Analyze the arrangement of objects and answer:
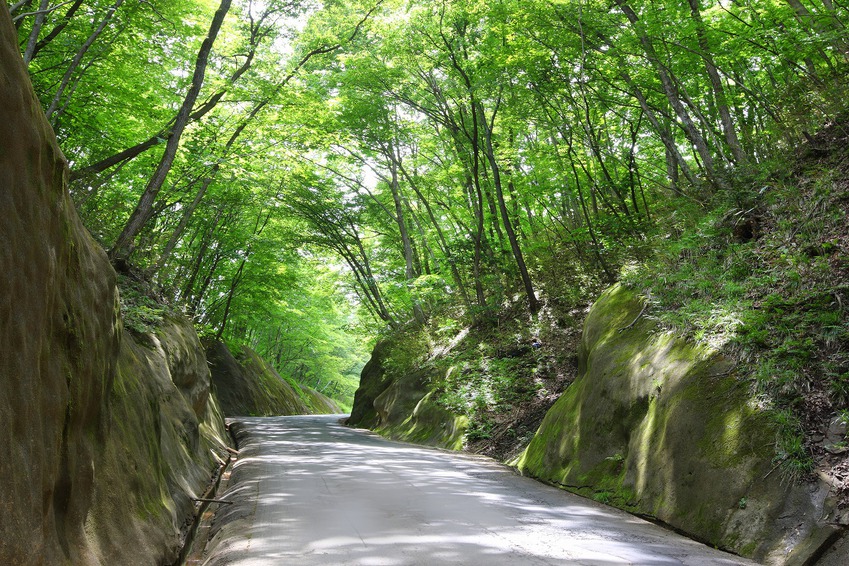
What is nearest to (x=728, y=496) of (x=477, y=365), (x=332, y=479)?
(x=332, y=479)

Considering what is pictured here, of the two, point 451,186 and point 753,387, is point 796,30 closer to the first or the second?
point 753,387

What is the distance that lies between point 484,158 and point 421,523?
1272 centimetres

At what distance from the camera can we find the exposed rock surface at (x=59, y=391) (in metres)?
2.92

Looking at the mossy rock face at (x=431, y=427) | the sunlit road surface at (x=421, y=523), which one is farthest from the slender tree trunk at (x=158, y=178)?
the mossy rock face at (x=431, y=427)

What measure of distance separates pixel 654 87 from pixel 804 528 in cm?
857

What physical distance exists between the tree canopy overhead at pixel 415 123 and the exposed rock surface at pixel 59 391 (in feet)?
10.2

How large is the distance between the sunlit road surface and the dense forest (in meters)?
1.65

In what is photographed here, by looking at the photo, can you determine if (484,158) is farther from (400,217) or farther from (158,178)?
(158,178)

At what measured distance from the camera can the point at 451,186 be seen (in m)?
18.4

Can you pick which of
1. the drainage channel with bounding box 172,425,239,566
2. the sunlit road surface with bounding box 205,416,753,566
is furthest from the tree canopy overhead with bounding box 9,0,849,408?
the sunlit road surface with bounding box 205,416,753,566

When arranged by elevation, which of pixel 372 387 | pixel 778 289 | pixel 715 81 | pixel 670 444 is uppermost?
pixel 715 81

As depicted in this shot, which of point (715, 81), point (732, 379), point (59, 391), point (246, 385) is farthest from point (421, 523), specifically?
point (246, 385)

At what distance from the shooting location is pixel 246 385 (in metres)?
28.8

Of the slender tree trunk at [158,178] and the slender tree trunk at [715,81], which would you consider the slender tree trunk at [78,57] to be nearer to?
the slender tree trunk at [158,178]
